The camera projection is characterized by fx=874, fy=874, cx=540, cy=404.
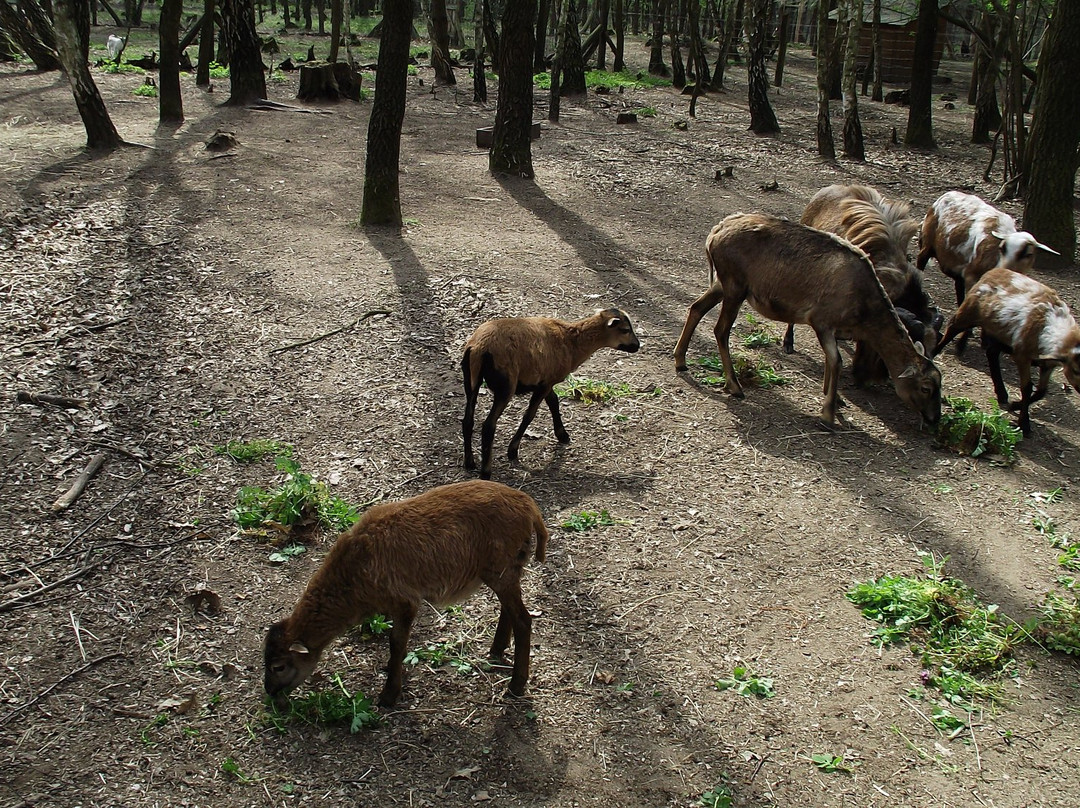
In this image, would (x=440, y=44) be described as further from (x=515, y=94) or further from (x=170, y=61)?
(x=515, y=94)

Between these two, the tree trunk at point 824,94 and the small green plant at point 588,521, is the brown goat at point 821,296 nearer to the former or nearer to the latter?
the small green plant at point 588,521

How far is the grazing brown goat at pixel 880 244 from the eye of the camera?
8.19 m

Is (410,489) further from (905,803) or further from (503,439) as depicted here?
(905,803)

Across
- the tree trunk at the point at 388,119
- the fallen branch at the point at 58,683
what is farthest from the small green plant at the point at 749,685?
the tree trunk at the point at 388,119

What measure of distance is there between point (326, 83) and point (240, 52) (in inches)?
76.9

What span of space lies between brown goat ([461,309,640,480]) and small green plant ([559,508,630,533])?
0.75 m

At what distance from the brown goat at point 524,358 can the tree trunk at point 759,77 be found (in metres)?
13.2

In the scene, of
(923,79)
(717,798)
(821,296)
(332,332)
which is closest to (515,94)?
(332,332)

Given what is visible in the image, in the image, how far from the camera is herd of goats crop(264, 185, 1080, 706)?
4328 mm

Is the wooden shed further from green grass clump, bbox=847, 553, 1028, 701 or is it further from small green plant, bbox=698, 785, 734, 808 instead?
small green plant, bbox=698, 785, 734, 808

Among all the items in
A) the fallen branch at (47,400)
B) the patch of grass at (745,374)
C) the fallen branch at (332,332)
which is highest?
the fallen branch at (332,332)

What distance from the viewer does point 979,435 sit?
7.16 m

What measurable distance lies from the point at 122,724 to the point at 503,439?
11.6ft

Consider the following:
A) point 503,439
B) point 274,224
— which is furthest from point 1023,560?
point 274,224
